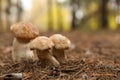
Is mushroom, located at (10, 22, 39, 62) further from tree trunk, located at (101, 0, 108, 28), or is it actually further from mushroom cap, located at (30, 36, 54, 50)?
tree trunk, located at (101, 0, 108, 28)

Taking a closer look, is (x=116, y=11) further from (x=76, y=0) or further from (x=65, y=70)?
(x=65, y=70)

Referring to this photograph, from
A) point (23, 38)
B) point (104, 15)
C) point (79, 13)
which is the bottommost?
point (23, 38)

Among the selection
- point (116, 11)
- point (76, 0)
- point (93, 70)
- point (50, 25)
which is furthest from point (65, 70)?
point (50, 25)

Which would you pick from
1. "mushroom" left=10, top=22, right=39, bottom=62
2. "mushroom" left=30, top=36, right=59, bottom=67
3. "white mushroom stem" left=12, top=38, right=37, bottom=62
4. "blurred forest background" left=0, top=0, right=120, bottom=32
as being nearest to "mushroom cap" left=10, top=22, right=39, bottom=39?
"mushroom" left=10, top=22, right=39, bottom=62

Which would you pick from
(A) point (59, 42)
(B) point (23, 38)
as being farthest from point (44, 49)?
(B) point (23, 38)

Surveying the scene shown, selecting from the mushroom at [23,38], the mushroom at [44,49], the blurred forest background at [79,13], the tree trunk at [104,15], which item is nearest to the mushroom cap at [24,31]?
the mushroom at [23,38]

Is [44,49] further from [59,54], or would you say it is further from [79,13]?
[79,13]
